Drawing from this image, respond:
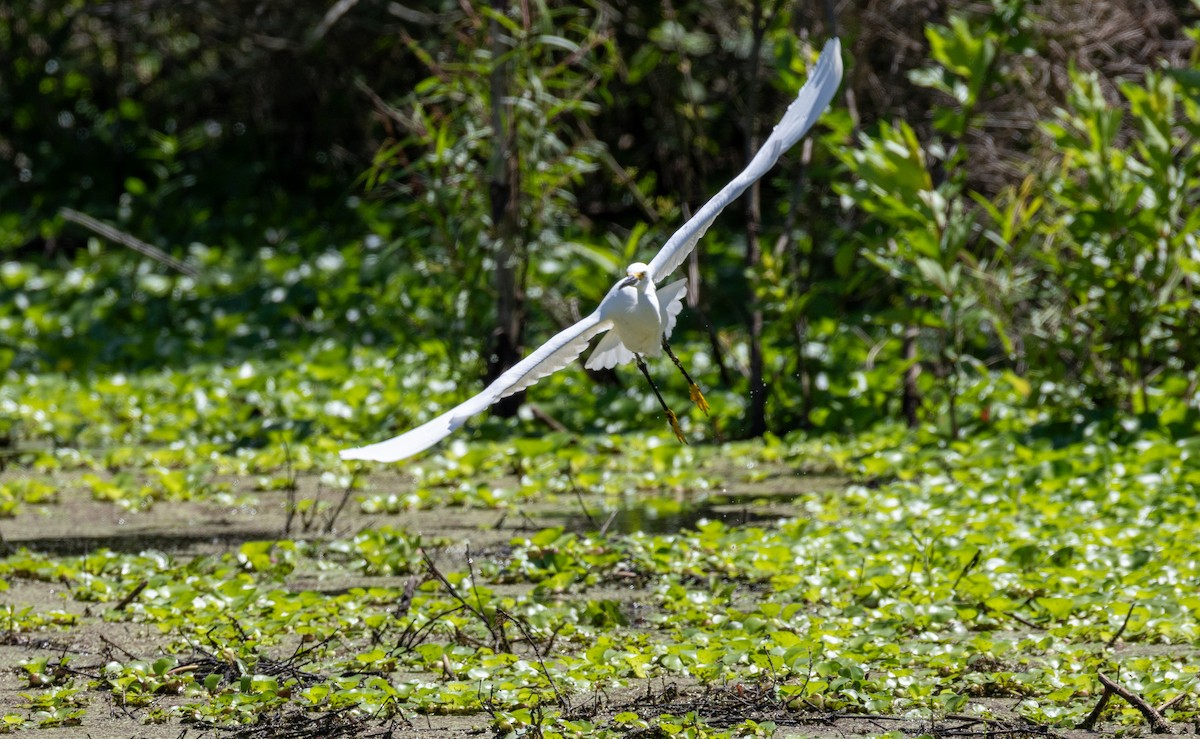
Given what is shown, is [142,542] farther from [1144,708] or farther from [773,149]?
[1144,708]

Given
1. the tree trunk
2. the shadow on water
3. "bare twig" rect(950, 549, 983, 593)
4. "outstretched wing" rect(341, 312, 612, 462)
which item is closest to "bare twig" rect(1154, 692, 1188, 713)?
"bare twig" rect(950, 549, 983, 593)

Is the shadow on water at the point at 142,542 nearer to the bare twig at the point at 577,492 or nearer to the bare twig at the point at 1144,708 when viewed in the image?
the bare twig at the point at 577,492

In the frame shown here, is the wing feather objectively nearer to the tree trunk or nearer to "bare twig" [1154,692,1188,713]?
"bare twig" [1154,692,1188,713]

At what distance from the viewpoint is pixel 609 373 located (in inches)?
314

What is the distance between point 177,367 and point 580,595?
4.98m

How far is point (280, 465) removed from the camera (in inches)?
260

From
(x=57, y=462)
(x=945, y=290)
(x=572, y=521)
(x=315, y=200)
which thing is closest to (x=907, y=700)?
(x=572, y=521)

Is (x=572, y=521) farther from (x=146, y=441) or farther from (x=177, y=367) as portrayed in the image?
(x=177, y=367)

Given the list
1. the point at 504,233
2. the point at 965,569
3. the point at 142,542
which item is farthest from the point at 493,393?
the point at 504,233

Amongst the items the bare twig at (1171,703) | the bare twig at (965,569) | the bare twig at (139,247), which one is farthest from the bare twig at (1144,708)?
the bare twig at (139,247)

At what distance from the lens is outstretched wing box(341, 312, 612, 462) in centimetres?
310

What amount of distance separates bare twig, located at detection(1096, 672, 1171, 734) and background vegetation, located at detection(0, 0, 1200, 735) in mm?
124

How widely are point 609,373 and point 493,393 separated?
178 inches

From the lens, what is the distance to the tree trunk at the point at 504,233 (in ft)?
22.8
